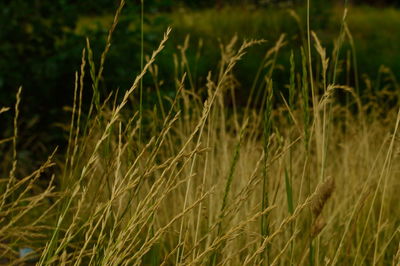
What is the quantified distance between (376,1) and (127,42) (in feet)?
48.0

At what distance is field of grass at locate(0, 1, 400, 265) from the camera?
1.38 m

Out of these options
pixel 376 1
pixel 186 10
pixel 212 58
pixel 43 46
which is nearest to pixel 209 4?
pixel 186 10

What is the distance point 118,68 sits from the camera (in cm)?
456

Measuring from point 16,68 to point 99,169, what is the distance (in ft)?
3.34

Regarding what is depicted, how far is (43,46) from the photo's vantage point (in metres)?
4.91

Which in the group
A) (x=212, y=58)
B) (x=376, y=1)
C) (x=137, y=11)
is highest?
(x=137, y=11)

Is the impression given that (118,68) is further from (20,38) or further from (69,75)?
(20,38)

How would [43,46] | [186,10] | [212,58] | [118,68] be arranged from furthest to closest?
1. [186,10]
2. [212,58]
3. [43,46]
4. [118,68]

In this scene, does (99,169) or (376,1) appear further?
(376,1)

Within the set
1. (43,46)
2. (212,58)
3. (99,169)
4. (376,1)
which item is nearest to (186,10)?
(376,1)

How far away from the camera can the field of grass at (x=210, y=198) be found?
138cm

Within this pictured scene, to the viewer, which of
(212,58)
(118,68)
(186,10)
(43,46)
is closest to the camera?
(118,68)

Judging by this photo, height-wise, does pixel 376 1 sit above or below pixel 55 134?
below

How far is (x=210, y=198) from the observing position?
2676 mm
